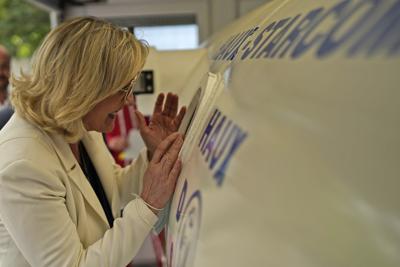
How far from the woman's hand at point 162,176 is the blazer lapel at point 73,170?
0.17 meters

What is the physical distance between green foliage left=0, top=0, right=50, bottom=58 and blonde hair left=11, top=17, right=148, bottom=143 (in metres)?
6.55

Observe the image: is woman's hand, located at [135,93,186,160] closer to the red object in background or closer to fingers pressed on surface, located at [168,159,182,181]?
fingers pressed on surface, located at [168,159,182,181]

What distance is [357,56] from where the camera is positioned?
15.7 inches

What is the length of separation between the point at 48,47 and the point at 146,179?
37cm

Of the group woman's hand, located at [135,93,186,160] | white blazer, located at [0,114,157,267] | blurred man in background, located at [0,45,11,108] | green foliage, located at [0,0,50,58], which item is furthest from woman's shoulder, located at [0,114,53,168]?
green foliage, located at [0,0,50,58]

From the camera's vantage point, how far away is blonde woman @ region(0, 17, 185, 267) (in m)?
0.85

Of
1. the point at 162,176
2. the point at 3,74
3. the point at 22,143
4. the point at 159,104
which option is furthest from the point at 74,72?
the point at 3,74

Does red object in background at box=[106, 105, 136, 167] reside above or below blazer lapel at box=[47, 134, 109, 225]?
below

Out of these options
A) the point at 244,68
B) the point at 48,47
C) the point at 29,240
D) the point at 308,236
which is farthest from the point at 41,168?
the point at 308,236

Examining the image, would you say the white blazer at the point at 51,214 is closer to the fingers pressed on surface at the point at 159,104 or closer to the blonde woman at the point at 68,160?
the blonde woman at the point at 68,160

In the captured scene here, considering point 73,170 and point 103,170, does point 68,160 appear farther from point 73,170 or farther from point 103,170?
point 103,170

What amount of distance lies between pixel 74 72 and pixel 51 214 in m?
0.31

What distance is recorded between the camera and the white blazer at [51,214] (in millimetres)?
844

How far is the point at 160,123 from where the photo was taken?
4.22 ft
